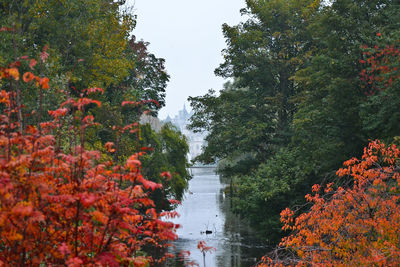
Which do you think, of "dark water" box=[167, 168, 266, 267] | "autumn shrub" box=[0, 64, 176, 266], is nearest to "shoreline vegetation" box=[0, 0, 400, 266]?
"autumn shrub" box=[0, 64, 176, 266]

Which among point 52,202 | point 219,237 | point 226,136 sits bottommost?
point 219,237

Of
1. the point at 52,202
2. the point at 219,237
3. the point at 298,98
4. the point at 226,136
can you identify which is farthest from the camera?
the point at 219,237

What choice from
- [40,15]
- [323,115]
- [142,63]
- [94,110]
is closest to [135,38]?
[142,63]

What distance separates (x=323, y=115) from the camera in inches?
819

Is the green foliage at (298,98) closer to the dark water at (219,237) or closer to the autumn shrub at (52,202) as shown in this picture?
the dark water at (219,237)

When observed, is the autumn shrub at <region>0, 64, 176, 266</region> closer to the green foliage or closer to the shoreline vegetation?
the shoreline vegetation

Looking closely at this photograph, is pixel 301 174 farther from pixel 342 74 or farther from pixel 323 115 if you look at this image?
pixel 342 74

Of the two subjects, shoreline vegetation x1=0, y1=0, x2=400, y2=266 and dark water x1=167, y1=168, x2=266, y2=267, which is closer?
shoreline vegetation x1=0, y1=0, x2=400, y2=266

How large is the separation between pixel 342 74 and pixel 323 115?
82.4 inches

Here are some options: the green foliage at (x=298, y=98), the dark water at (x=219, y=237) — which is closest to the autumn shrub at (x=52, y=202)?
the green foliage at (x=298, y=98)

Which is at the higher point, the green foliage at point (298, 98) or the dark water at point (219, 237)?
the green foliage at point (298, 98)

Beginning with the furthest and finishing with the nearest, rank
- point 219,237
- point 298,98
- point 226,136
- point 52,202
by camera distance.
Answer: point 219,237 → point 226,136 → point 298,98 → point 52,202

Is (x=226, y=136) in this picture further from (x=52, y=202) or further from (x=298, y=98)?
(x=52, y=202)

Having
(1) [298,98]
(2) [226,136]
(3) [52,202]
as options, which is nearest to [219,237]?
(2) [226,136]
